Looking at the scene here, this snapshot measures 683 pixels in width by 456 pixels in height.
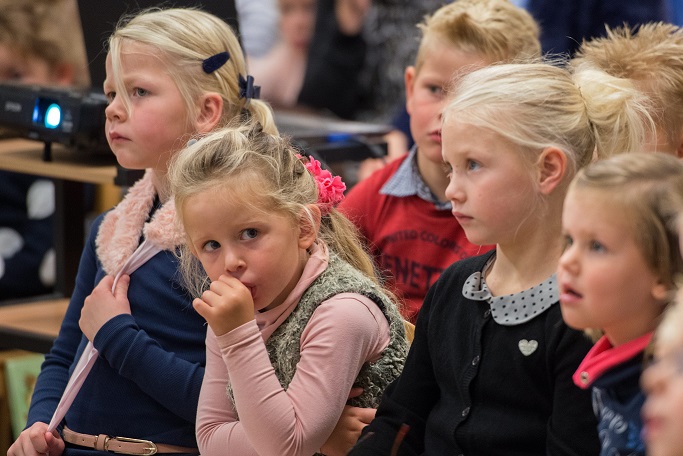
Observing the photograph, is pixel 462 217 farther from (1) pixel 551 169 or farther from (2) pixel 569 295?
(2) pixel 569 295

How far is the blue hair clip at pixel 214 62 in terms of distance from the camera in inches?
73.1

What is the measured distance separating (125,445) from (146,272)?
302 mm

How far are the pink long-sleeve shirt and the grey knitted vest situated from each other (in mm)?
13

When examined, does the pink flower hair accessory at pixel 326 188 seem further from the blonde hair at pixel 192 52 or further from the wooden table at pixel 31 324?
the wooden table at pixel 31 324

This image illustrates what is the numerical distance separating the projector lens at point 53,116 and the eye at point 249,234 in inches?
36.8

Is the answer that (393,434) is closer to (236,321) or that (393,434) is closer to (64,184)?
(236,321)

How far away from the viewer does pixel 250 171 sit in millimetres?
1533

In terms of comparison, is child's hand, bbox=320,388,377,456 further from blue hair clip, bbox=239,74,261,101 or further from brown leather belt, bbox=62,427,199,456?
blue hair clip, bbox=239,74,261,101

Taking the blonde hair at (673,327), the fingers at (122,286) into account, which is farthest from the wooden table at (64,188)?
the blonde hair at (673,327)

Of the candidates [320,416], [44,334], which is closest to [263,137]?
[320,416]

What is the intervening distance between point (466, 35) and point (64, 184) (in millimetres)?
1080

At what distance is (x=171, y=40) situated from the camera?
1.84m

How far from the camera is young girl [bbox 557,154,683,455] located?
3.57 feet

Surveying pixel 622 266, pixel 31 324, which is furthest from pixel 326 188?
pixel 31 324
